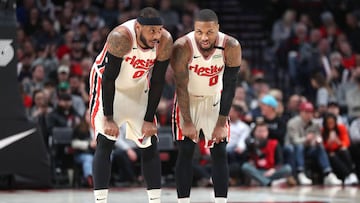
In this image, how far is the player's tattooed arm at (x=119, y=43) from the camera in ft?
23.5

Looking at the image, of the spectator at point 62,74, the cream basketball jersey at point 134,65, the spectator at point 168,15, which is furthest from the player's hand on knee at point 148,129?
the spectator at point 168,15

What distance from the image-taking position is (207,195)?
428 inches

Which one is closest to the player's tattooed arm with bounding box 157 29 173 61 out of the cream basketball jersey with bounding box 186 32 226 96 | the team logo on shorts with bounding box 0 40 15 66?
the cream basketball jersey with bounding box 186 32 226 96

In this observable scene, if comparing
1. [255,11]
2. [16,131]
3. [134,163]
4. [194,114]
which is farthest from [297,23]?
[194,114]

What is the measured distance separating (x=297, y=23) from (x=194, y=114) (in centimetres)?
1061

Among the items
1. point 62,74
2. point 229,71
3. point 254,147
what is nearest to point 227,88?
point 229,71

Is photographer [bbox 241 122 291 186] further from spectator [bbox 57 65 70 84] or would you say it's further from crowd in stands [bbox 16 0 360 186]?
spectator [bbox 57 65 70 84]

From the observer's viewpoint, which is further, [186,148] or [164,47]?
[186,148]

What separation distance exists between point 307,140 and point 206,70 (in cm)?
629

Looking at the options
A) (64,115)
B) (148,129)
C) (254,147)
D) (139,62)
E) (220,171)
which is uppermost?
(139,62)

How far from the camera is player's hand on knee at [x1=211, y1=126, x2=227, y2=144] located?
7.70m

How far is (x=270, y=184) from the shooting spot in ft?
42.4

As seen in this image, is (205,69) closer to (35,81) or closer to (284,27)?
(35,81)

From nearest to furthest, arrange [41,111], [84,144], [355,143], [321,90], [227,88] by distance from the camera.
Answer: [227,88], [84,144], [41,111], [355,143], [321,90]
